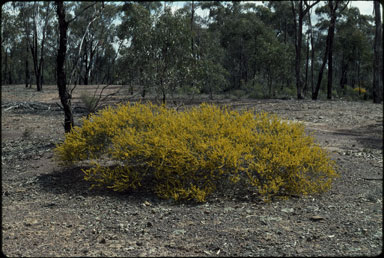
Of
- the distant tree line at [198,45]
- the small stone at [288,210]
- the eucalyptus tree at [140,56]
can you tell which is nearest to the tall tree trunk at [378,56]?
the distant tree line at [198,45]

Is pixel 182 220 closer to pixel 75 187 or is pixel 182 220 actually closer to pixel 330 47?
pixel 75 187

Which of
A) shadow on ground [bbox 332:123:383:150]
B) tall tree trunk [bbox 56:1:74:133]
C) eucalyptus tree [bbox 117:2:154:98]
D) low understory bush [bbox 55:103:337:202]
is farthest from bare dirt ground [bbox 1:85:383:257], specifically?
eucalyptus tree [bbox 117:2:154:98]

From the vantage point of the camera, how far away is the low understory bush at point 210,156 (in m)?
4.93

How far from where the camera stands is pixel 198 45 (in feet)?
90.6

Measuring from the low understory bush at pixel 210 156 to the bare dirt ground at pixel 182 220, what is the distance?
0.22 metres

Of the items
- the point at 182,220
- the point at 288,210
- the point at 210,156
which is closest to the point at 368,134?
the point at 288,210

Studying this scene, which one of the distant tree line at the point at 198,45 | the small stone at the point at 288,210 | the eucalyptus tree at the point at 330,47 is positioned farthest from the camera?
the eucalyptus tree at the point at 330,47

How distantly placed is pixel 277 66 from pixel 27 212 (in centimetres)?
2084

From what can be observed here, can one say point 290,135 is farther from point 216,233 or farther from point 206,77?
point 206,77

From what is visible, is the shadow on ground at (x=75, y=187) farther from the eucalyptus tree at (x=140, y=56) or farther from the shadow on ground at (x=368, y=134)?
the eucalyptus tree at (x=140, y=56)

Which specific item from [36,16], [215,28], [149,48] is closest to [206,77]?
[149,48]

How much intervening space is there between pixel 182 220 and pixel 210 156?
0.97m

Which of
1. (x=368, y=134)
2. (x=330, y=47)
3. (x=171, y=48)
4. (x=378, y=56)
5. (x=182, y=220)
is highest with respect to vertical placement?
(x=330, y=47)

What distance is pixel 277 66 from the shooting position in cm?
2367
